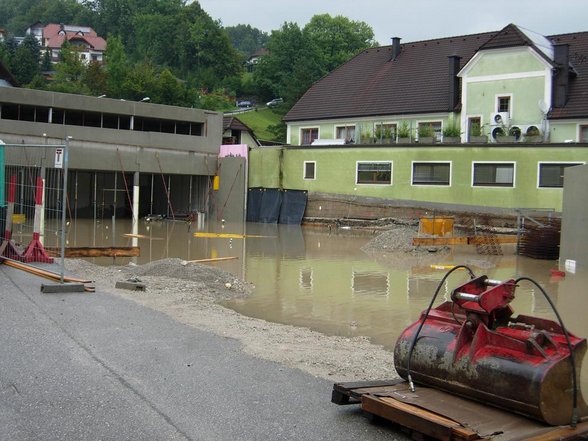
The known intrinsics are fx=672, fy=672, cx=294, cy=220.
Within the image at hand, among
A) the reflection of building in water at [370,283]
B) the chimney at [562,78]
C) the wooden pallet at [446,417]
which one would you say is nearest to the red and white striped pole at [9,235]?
the reflection of building in water at [370,283]

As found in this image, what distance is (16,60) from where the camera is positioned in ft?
292

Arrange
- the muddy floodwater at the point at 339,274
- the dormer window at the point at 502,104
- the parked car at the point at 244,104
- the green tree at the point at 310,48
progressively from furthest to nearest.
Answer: the parked car at the point at 244,104 → the green tree at the point at 310,48 → the dormer window at the point at 502,104 → the muddy floodwater at the point at 339,274

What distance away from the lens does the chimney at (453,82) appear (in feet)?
136

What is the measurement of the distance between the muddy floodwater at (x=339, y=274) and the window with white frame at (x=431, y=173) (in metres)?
5.18

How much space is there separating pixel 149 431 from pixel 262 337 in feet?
13.3

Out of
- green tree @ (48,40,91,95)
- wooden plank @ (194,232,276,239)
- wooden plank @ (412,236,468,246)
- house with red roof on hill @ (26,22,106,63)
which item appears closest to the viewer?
wooden plank @ (412,236,468,246)

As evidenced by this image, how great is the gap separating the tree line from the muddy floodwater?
150 feet

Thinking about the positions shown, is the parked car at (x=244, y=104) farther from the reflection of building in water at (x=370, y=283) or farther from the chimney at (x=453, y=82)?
the reflection of building in water at (x=370, y=283)

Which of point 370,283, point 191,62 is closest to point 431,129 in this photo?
point 370,283

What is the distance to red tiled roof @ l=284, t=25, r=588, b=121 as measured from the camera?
1538 inches

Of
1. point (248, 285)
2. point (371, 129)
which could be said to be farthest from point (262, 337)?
point (371, 129)

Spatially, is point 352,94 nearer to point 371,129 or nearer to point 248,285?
point 371,129

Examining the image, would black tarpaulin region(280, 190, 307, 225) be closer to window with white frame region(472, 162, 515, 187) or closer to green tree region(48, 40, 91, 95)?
window with white frame region(472, 162, 515, 187)

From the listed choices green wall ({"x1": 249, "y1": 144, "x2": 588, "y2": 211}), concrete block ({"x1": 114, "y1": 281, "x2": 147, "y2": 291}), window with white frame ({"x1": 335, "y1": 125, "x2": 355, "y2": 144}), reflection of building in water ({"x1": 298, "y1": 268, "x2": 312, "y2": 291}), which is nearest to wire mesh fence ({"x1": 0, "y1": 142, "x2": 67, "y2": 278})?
concrete block ({"x1": 114, "y1": 281, "x2": 147, "y2": 291})
